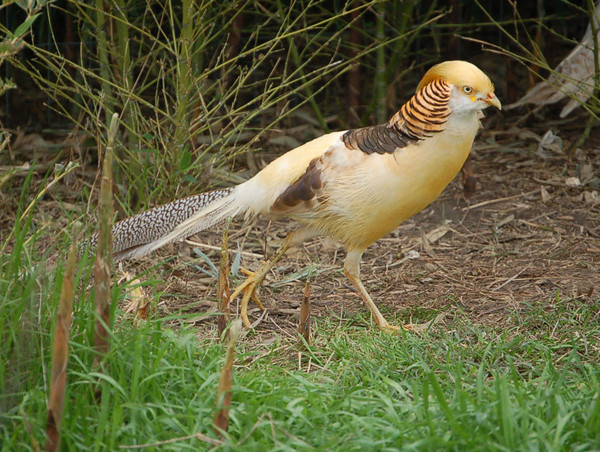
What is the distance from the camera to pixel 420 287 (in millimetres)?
3664

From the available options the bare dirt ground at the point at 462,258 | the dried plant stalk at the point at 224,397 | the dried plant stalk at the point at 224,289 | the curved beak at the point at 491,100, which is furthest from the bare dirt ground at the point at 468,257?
the dried plant stalk at the point at 224,397

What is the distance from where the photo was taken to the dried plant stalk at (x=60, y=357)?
1963 mm

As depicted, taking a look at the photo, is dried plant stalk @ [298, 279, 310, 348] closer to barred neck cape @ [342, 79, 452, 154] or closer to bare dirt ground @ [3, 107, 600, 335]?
bare dirt ground @ [3, 107, 600, 335]

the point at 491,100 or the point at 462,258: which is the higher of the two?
the point at 491,100

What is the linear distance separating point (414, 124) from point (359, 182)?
0.95 feet

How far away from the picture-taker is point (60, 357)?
6.50ft

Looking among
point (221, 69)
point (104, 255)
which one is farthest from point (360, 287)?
point (221, 69)

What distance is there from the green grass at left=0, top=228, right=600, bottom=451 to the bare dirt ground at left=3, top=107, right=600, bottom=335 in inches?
15.8

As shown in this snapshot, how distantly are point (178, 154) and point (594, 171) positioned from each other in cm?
238

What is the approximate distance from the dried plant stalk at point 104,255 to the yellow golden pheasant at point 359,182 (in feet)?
3.45

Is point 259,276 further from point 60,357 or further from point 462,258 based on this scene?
point 60,357

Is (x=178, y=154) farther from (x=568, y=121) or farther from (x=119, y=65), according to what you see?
(x=568, y=121)

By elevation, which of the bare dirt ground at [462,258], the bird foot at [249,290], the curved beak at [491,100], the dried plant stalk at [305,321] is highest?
the curved beak at [491,100]

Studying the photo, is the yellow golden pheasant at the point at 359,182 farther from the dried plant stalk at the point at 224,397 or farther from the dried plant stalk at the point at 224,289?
the dried plant stalk at the point at 224,397
